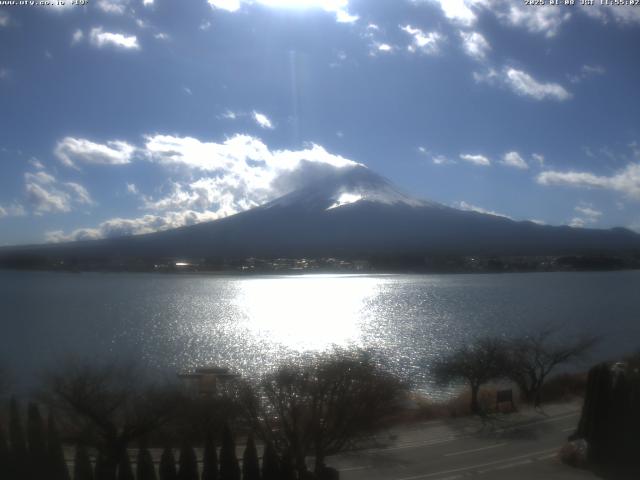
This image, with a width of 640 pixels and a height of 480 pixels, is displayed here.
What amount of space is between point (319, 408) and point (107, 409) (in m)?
2.75

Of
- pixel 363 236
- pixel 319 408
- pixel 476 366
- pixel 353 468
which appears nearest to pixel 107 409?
pixel 319 408

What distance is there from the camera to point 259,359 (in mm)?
17828

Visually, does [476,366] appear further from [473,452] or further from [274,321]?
[274,321]

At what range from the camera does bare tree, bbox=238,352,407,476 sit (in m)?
7.60

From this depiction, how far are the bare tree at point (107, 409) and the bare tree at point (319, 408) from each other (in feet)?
4.06

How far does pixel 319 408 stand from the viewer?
25.6 feet

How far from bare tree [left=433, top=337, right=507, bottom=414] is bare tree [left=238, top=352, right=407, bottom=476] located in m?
5.04

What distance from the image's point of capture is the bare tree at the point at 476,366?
13.1 m

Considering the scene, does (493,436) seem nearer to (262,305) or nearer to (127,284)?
(262,305)

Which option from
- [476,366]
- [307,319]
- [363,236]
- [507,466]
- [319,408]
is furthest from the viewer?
[363,236]

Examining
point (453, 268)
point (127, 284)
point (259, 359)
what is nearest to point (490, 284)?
point (453, 268)

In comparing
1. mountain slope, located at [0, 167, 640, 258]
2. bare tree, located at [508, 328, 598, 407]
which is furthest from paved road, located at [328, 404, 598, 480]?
mountain slope, located at [0, 167, 640, 258]

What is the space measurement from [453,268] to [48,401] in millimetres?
51309

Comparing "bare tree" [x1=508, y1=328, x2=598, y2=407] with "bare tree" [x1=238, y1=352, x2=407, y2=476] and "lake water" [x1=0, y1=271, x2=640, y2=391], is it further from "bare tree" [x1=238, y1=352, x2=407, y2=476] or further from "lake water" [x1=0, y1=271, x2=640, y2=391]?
"bare tree" [x1=238, y1=352, x2=407, y2=476]
